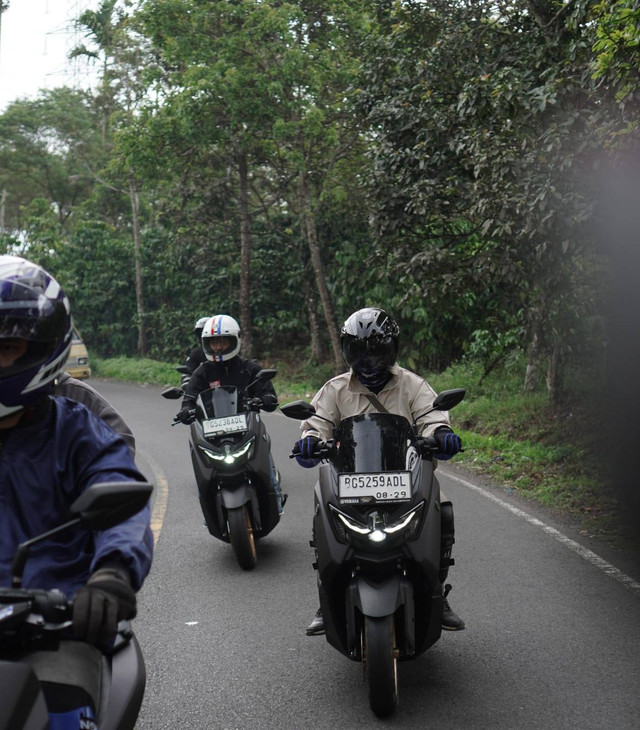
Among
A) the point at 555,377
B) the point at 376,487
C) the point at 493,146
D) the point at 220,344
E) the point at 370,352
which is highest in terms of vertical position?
the point at 493,146

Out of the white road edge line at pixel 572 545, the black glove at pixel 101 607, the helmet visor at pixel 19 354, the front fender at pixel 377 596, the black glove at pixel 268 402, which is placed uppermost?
the helmet visor at pixel 19 354

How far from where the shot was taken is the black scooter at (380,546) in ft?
14.5

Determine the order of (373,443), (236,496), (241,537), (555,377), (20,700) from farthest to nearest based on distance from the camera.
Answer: (555,377) < (236,496) < (241,537) < (373,443) < (20,700)

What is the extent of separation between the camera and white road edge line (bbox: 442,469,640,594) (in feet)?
22.5

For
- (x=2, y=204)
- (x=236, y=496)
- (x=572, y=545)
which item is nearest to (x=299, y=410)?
(x=236, y=496)

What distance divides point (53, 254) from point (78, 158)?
313 inches

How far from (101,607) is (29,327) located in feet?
2.43

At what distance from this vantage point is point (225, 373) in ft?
28.0

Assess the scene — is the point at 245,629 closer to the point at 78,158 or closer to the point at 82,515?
the point at 82,515

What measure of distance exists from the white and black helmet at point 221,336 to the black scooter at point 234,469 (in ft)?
1.58

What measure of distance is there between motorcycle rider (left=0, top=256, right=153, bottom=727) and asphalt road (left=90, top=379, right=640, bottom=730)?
2.16 meters

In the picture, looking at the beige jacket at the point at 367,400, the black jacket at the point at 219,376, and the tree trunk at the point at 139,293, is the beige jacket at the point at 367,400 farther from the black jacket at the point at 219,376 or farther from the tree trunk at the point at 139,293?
the tree trunk at the point at 139,293

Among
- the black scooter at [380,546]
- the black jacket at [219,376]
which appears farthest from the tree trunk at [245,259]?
the black scooter at [380,546]

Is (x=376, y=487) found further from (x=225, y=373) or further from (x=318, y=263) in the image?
(x=318, y=263)
